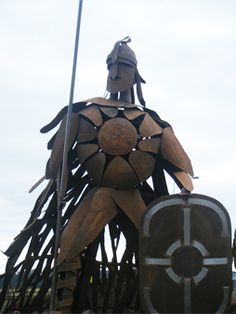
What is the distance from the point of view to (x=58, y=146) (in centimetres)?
784

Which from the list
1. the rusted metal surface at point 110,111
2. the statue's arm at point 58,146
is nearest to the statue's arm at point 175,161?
the rusted metal surface at point 110,111

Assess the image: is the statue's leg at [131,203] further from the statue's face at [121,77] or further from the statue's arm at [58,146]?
the statue's face at [121,77]

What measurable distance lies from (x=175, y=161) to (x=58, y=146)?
6.08ft

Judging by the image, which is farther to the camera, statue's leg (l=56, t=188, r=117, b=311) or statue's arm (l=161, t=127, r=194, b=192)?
statue's arm (l=161, t=127, r=194, b=192)

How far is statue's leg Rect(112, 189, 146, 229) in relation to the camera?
752 centimetres

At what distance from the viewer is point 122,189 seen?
7.73 m

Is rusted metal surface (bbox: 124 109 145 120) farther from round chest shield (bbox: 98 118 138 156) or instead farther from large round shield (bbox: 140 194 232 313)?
large round shield (bbox: 140 194 232 313)

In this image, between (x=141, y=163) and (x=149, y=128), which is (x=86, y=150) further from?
(x=149, y=128)

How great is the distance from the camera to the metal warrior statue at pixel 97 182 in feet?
24.3

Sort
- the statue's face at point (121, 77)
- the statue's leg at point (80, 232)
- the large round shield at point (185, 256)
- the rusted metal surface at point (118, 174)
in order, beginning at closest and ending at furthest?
the large round shield at point (185, 256) → the statue's leg at point (80, 232) → the rusted metal surface at point (118, 174) → the statue's face at point (121, 77)

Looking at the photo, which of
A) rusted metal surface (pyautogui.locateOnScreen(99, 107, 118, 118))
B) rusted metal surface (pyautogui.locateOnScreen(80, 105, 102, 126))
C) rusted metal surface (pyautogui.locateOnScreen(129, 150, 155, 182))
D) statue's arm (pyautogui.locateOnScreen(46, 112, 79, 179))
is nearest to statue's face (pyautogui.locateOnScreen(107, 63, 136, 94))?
rusted metal surface (pyautogui.locateOnScreen(99, 107, 118, 118))

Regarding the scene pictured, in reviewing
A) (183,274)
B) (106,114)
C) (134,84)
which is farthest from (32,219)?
(183,274)

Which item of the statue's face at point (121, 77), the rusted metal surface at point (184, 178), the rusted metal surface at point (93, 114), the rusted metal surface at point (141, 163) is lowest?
the rusted metal surface at point (184, 178)

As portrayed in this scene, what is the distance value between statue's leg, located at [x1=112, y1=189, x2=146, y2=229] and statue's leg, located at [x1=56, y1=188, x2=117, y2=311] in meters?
0.10
